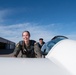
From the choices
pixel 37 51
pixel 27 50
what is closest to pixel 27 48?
pixel 27 50

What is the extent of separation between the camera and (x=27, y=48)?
4.16 m

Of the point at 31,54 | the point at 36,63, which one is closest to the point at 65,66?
the point at 36,63

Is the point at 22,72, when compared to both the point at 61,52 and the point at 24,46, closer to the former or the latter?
the point at 61,52

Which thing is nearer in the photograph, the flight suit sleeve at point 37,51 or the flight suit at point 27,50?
the flight suit sleeve at point 37,51

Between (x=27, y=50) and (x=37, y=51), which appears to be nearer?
(x=37, y=51)

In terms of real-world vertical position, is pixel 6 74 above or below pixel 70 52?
below

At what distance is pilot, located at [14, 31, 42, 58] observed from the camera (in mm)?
4055

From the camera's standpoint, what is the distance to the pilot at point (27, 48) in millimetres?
4055

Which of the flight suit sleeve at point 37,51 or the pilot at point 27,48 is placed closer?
the flight suit sleeve at point 37,51

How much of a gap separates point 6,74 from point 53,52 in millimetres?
728

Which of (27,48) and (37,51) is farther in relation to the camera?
(27,48)

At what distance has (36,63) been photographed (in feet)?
5.87

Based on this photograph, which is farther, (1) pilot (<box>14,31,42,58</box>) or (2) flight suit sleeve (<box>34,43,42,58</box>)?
(1) pilot (<box>14,31,42,58</box>)

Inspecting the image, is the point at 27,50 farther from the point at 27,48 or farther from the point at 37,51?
the point at 37,51
